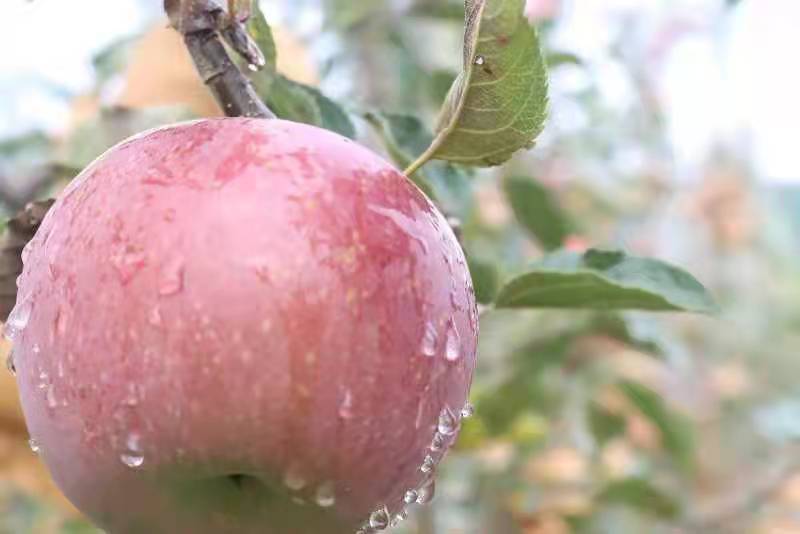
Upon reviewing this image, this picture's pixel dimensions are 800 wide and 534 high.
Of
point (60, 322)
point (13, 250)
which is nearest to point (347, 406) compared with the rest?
point (60, 322)

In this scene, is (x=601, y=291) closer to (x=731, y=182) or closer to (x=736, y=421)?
(x=736, y=421)

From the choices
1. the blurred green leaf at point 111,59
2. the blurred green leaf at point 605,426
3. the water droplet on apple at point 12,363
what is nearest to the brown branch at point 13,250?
the water droplet on apple at point 12,363

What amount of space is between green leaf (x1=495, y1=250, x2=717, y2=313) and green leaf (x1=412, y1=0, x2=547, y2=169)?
5.6 inches

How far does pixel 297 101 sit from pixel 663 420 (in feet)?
3.37

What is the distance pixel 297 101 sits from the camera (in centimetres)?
72

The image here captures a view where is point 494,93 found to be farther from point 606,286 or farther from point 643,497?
point 643,497

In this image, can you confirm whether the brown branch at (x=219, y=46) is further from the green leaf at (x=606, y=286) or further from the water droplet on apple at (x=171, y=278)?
A: the green leaf at (x=606, y=286)

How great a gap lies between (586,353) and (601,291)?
3.64 ft

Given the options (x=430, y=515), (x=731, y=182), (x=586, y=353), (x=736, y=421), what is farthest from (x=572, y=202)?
(x=731, y=182)

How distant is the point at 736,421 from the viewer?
336cm

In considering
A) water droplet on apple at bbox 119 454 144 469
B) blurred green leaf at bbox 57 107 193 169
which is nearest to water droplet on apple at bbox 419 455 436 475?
water droplet on apple at bbox 119 454 144 469

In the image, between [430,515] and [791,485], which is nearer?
[430,515]

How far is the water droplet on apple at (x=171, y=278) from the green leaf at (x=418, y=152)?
0.83 ft

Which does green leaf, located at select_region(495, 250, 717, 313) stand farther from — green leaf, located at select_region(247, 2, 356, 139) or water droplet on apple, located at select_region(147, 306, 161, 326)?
water droplet on apple, located at select_region(147, 306, 161, 326)
